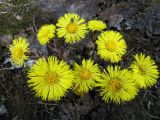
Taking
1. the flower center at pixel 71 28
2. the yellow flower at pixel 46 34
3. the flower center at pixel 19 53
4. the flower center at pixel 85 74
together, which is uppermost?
the flower center at pixel 71 28

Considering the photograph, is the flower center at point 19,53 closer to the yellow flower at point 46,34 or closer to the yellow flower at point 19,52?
the yellow flower at point 19,52

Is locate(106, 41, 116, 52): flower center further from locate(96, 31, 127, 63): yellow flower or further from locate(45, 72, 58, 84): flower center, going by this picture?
locate(45, 72, 58, 84): flower center

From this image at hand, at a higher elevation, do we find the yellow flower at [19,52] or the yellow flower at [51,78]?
the yellow flower at [19,52]

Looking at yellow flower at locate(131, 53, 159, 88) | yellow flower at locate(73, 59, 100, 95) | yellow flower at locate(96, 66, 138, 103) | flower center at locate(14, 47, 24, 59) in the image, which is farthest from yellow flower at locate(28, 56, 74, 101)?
yellow flower at locate(131, 53, 159, 88)

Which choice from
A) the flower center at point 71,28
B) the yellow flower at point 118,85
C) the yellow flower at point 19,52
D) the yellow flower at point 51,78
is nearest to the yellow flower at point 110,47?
the yellow flower at point 118,85

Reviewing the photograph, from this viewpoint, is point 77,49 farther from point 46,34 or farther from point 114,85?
point 114,85

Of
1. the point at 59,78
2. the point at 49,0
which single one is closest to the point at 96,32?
the point at 59,78

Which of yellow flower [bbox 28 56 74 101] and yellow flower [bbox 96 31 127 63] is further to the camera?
yellow flower [bbox 96 31 127 63]
